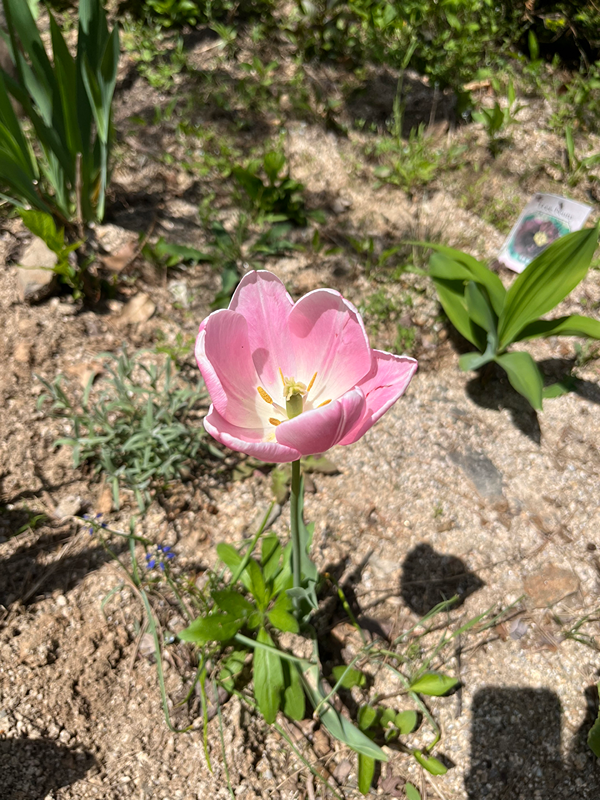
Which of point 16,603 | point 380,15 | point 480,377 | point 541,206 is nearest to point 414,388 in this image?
point 480,377

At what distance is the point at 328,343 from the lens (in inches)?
50.7

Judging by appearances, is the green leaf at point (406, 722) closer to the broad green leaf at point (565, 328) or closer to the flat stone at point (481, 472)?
the flat stone at point (481, 472)

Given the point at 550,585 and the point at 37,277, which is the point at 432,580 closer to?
the point at 550,585

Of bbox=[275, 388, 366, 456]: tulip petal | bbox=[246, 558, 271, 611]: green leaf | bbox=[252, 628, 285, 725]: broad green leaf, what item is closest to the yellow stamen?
bbox=[275, 388, 366, 456]: tulip petal

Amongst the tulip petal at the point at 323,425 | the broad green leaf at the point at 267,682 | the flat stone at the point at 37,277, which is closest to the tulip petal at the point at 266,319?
the tulip petal at the point at 323,425

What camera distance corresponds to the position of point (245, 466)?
85.4 inches

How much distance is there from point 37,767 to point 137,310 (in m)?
1.73

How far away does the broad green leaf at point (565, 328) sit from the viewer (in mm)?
2086

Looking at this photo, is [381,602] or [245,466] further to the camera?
[245,466]

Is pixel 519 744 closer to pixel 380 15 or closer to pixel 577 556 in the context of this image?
pixel 577 556

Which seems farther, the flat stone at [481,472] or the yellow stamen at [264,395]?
the flat stone at [481,472]

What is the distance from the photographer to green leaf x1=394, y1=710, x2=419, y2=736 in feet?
5.46

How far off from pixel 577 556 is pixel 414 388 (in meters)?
0.89

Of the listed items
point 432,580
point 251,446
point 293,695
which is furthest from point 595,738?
point 251,446
